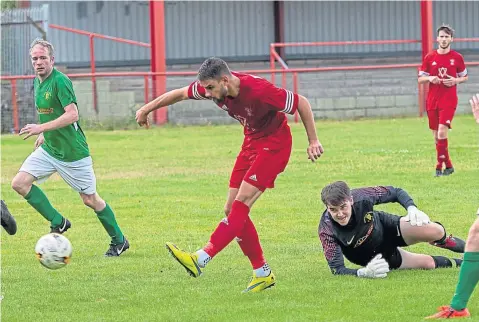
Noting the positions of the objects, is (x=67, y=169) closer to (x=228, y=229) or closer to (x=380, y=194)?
(x=228, y=229)

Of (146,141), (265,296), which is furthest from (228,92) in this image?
(146,141)

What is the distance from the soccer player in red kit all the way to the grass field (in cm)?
74

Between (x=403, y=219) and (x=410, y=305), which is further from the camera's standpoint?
(x=403, y=219)

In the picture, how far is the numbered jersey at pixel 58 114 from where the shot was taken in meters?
9.89

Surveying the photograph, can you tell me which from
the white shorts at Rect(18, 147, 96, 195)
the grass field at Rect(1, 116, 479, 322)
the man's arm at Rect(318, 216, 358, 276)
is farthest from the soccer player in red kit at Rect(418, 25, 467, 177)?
the man's arm at Rect(318, 216, 358, 276)

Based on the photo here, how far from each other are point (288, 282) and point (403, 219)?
1072mm

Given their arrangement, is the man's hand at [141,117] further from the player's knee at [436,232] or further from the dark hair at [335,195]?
the player's knee at [436,232]

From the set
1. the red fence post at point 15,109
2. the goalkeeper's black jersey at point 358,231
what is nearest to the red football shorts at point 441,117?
the goalkeeper's black jersey at point 358,231

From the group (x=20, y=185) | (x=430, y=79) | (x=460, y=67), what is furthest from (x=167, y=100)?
(x=460, y=67)

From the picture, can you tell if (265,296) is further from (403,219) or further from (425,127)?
(425,127)

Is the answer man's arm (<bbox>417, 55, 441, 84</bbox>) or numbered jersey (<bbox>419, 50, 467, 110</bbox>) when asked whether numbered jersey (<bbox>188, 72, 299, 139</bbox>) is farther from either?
numbered jersey (<bbox>419, 50, 467, 110</bbox>)

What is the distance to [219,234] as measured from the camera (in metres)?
7.93

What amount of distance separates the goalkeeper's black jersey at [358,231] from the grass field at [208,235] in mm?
210

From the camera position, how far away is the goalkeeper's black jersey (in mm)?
8422
